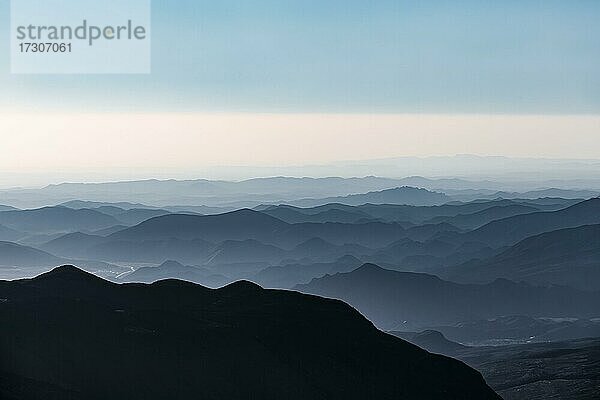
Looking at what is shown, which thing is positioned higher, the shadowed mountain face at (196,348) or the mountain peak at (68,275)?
the mountain peak at (68,275)

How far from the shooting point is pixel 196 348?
10062 centimetres

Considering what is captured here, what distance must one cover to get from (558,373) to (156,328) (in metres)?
123

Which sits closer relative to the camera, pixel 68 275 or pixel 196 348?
pixel 196 348

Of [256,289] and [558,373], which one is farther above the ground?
[256,289]

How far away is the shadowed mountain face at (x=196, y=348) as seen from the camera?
290 ft

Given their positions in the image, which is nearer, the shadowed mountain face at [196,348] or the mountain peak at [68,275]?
the shadowed mountain face at [196,348]

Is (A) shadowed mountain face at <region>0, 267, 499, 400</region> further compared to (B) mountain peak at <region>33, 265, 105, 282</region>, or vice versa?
(B) mountain peak at <region>33, 265, 105, 282</region>

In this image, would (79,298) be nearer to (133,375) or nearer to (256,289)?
(133,375)

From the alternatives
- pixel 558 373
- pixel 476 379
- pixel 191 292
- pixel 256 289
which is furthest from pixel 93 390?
pixel 558 373

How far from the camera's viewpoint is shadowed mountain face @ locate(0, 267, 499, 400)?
8825cm

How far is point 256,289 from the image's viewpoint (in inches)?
5005

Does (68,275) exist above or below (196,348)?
above

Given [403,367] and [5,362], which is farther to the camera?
[403,367]

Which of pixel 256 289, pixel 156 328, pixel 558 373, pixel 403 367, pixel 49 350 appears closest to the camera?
pixel 49 350
